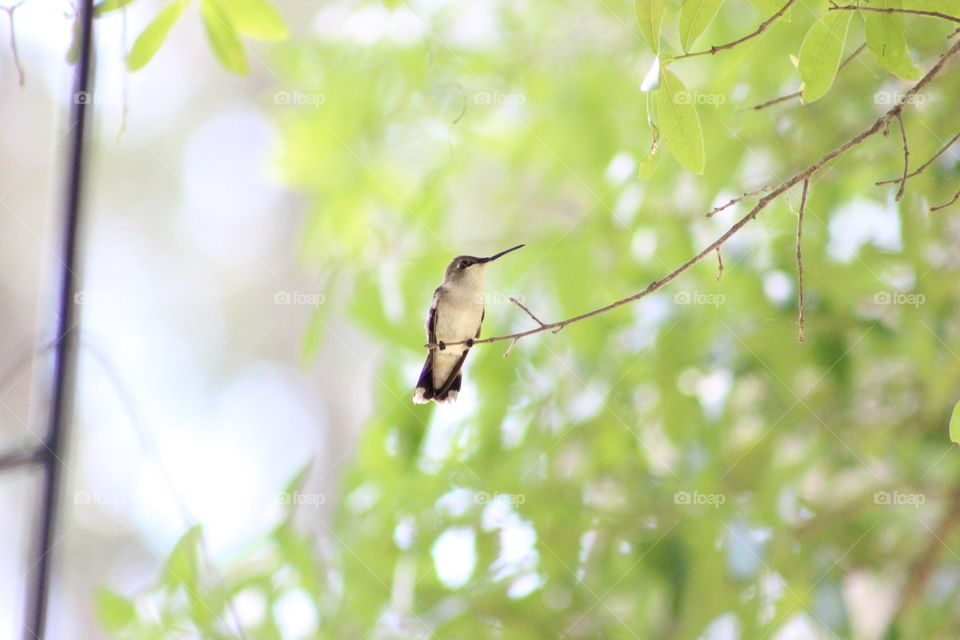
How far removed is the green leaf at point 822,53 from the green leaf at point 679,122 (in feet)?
0.60

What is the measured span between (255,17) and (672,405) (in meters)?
1.89

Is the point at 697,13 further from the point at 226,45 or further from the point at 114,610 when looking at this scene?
the point at 114,610

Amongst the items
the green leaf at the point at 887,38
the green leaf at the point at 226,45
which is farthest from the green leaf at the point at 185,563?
the green leaf at the point at 887,38

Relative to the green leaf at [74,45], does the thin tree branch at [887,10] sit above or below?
below

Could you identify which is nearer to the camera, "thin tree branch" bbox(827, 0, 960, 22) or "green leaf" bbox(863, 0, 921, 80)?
"thin tree branch" bbox(827, 0, 960, 22)

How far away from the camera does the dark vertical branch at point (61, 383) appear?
42.5 inches

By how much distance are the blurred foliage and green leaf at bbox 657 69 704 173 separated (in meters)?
1.52

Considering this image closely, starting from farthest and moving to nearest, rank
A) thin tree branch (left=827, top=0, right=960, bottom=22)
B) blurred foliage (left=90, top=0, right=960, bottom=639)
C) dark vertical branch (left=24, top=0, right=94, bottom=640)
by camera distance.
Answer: blurred foliage (left=90, top=0, right=960, bottom=639)
thin tree branch (left=827, top=0, right=960, bottom=22)
dark vertical branch (left=24, top=0, right=94, bottom=640)

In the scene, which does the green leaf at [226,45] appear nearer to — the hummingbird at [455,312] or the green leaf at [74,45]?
the green leaf at [74,45]

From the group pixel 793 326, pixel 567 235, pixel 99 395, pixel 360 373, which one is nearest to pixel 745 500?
pixel 793 326

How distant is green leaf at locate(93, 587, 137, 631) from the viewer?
2.95 metres

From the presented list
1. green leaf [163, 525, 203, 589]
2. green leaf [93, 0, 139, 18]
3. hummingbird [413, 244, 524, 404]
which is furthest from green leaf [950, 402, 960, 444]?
green leaf [163, 525, 203, 589]

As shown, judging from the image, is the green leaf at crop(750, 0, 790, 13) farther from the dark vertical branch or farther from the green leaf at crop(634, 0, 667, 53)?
the dark vertical branch

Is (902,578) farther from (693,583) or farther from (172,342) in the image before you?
(172,342)
